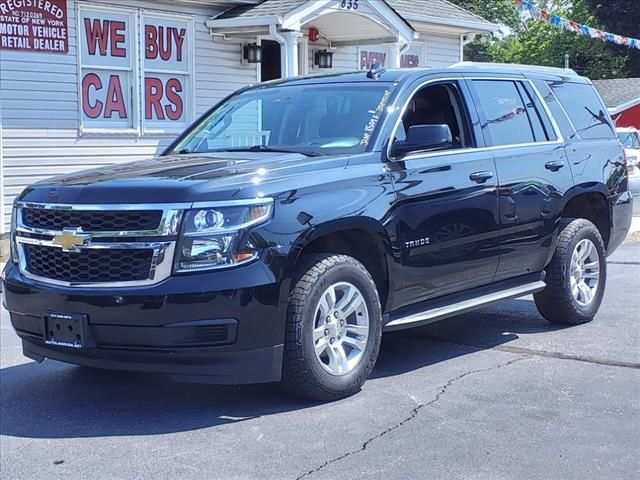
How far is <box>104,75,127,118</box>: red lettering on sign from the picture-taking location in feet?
43.4

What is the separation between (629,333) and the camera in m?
7.03

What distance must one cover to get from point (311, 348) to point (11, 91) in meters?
8.47

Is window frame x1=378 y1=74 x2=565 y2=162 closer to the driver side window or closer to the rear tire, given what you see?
the driver side window

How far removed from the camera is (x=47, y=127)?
1245cm

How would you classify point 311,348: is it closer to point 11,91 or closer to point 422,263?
point 422,263

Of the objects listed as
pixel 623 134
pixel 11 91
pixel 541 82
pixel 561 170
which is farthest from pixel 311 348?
pixel 623 134

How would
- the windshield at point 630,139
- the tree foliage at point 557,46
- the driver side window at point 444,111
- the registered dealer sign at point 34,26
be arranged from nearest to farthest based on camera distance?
the driver side window at point 444,111 < the registered dealer sign at point 34,26 < the windshield at point 630,139 < the tree foliage at point 557,46

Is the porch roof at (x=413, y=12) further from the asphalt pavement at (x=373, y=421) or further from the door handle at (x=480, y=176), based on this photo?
the asphalt pavement at (x=373, y=421)

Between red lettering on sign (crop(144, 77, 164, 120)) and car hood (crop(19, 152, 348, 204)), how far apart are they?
8275 millimetres

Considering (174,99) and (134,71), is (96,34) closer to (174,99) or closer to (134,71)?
(134,71)

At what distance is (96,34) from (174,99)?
1.63m

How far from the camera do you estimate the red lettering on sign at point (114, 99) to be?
13.2 metres

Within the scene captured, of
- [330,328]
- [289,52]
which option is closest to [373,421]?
[330,328]

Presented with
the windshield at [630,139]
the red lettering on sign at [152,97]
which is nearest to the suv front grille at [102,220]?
the red lettering on sign at [152,97]
